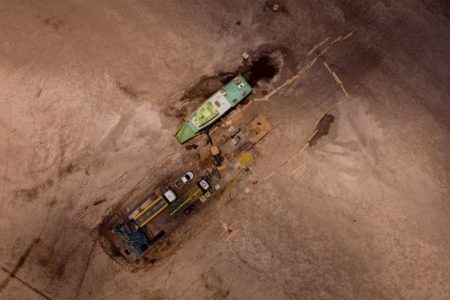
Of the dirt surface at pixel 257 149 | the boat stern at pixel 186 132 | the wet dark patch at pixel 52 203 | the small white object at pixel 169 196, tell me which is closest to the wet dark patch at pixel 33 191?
the dirt surface at pixel 257 149

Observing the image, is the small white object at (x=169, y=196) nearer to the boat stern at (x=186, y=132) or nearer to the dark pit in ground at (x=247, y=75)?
the boat stern at (x=186, y=132)

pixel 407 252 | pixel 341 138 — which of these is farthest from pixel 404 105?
pixel 407 252

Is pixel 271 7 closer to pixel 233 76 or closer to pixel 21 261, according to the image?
pixel 233 76

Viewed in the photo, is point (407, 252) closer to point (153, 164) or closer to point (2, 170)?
point (153, 164)

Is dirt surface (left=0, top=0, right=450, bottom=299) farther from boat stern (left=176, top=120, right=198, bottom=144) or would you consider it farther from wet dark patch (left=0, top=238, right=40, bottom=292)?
boat stern (left=176, top=120, right=198, bottom=144)

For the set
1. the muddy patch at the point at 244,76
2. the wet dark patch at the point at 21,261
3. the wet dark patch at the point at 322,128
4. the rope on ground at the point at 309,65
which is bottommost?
the wet dark patch at the point at 322,128
